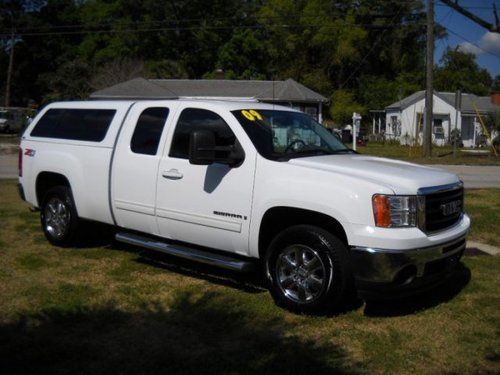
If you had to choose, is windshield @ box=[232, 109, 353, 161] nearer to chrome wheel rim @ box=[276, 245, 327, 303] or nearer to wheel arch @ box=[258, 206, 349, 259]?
wheel arch @ box=[258, 206, 349, 259]

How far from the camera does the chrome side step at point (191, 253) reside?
5.65m

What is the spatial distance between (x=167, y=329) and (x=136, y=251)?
2.94 meters

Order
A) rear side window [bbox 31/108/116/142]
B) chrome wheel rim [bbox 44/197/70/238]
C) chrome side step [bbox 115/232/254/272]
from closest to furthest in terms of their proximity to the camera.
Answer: chrome side step [bbox 115/232/254/272], rear side window [bbox 31/108/116/142], chrome wheel rim [bbox 44/197/70/238]

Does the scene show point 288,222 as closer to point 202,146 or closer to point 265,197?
point 265,197

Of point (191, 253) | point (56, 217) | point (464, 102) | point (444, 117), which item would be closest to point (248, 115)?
point (191, 253)

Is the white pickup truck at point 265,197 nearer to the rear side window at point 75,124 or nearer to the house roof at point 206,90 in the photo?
the rear side window at point 75,124

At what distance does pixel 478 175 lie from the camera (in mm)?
18828

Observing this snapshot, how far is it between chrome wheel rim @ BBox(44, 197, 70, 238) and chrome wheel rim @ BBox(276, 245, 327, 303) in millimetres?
3299

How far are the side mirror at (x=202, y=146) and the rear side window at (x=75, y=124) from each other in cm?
185

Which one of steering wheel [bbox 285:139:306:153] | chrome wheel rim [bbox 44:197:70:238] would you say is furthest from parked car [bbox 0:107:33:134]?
steering wheel [bbox 285:139:306:153]

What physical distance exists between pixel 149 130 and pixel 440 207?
3.16m

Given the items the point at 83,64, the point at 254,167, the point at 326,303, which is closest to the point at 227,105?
the point at 254,167

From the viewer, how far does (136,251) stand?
25.6ft

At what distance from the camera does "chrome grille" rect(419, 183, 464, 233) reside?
505cm
